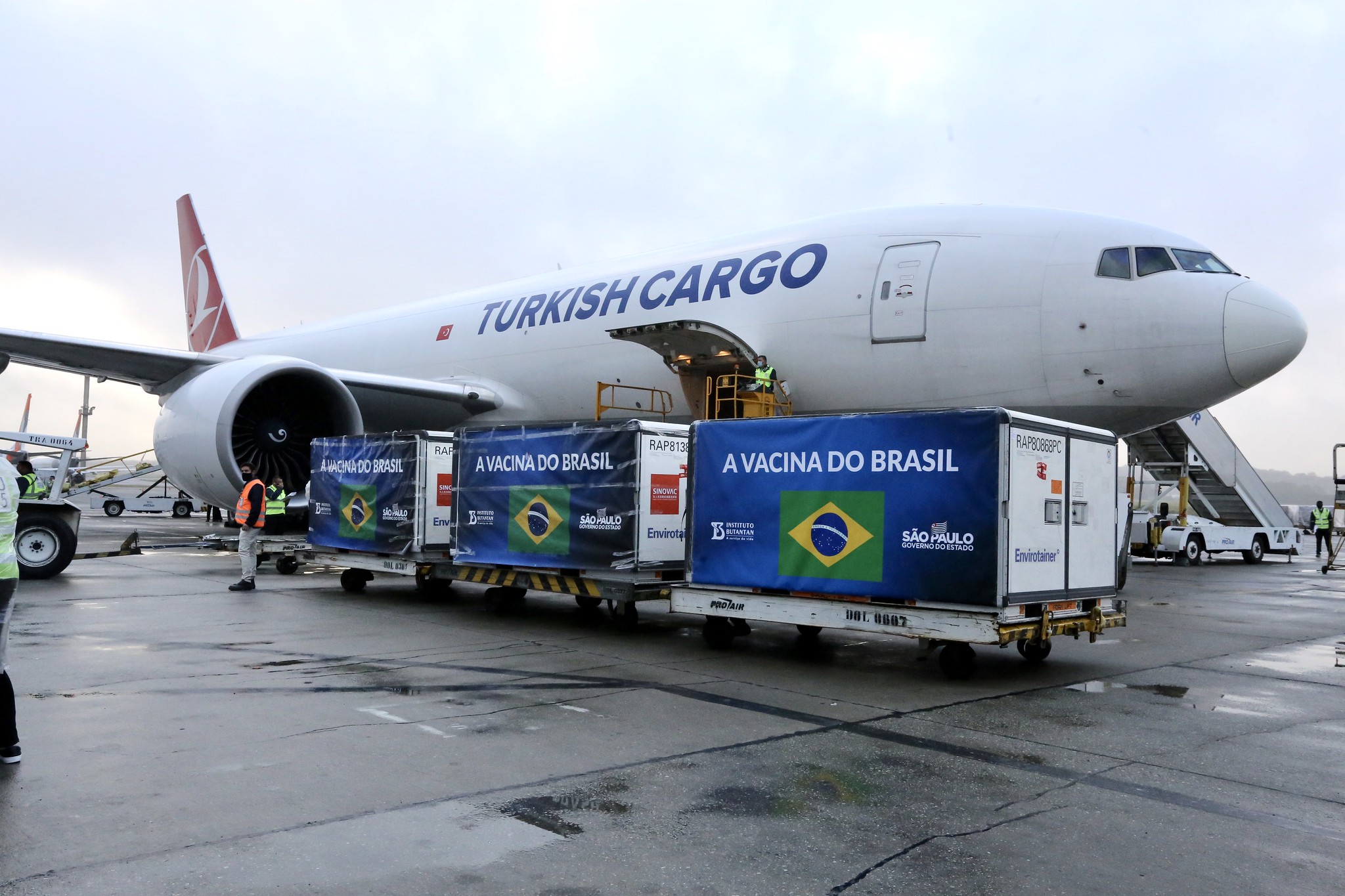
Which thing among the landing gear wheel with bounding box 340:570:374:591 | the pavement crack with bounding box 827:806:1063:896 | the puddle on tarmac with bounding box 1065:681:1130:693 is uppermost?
the landing gear wheel with bounding box 340:570:374:591

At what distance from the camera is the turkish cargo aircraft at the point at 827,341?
30.4 ft

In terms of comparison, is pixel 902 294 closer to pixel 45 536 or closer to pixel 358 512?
pixel 358 512

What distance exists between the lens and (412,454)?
10.9 meters

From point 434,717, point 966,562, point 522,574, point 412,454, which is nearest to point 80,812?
point 434,717

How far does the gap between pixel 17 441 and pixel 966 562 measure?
12409 millimetres

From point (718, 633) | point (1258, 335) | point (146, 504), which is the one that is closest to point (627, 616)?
point (718, 633)

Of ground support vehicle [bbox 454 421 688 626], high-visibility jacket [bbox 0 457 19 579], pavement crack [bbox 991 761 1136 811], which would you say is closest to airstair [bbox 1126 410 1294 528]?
ground support vehicle [bbox 454 421 688 626]

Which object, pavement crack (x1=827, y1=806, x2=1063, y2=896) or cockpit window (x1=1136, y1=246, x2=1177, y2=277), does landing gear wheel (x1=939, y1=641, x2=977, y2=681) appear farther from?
cockpit window (x1=1136, y1=246, x2=1177, y2=277)

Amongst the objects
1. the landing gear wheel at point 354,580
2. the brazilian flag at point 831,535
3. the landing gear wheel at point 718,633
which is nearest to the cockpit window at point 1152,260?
the brazilian flag at point 831,535

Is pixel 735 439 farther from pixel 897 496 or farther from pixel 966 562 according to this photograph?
pixel 966 562

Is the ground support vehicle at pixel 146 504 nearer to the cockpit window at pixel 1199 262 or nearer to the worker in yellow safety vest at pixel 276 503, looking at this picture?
the worker in yellow safety vest at pixel 276 503

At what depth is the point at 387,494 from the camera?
436 inches

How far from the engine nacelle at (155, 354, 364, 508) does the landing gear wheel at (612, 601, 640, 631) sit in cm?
621

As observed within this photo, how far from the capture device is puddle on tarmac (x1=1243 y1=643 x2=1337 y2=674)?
24.3 ft
